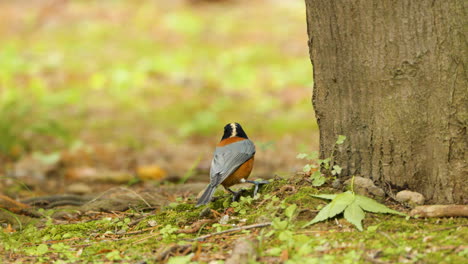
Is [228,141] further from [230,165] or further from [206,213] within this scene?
[206,213]

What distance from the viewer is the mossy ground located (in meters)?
2.81

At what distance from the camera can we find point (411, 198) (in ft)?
10.7

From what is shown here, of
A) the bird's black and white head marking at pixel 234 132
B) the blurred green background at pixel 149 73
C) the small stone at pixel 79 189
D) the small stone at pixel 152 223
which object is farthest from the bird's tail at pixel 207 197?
the blurred green background at pixel 149 73

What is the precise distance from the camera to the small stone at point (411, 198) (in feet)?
10.7

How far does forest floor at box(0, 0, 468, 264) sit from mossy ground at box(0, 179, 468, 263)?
0.01m

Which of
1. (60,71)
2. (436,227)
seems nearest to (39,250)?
(436,227)

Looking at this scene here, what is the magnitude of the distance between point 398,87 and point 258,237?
3.92ft

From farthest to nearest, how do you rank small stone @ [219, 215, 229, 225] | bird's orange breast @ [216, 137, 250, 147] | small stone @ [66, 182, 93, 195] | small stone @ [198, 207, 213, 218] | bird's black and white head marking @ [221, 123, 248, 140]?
small stone @ [66, 182, 93, 195] < bird's black and white head marking @ [221, 123, 248, 140] < bird's orange breast @ [216, 137, 250, 147] < small stone @ [198, 207, 213, 218] < small stone @ [219, 215, 229, 225]

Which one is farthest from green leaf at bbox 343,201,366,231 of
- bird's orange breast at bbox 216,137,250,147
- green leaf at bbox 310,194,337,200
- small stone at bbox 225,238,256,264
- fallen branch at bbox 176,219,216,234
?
bird's orange breast at bbox 216,137,250,147

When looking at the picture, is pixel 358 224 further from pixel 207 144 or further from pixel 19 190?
pixel 207 144

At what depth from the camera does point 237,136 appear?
166 inches

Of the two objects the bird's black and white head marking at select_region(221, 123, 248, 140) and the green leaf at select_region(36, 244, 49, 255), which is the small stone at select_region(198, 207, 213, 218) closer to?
the bird's black and white head marking at select_region(221, 123, 248, 140)

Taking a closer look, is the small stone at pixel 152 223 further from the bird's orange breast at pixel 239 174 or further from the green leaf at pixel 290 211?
the green leaf at pixel 290 211

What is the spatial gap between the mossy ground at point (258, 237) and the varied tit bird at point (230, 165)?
0.12m
